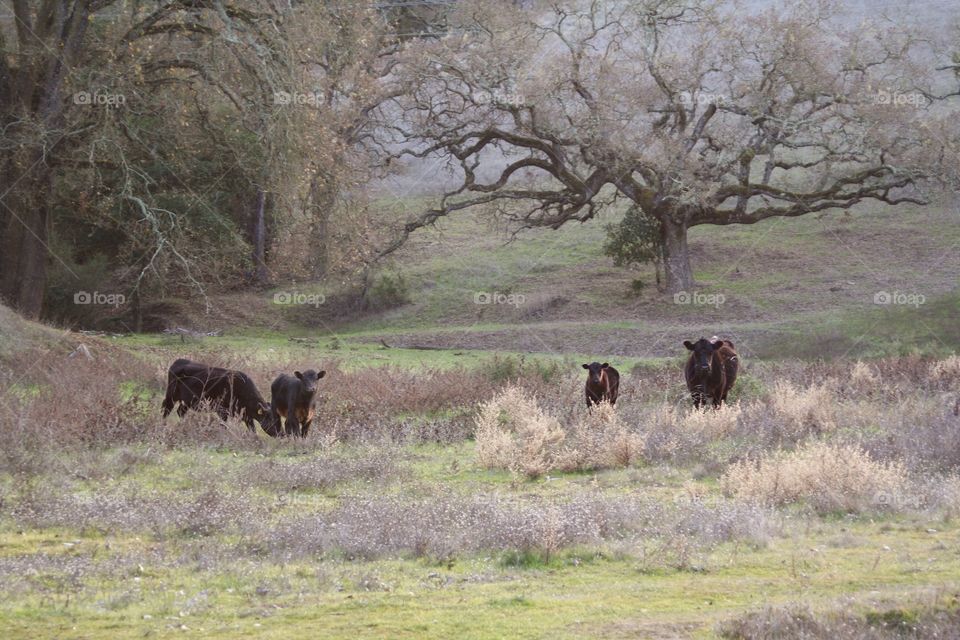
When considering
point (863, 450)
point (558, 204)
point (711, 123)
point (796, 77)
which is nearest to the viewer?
point (863, 450)

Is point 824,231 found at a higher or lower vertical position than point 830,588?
higher

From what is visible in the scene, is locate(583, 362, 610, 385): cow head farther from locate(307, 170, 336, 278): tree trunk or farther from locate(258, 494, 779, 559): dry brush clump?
locate(307, 170, 336, 278): tree trunk

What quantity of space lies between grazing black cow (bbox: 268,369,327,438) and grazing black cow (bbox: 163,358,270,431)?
435 millimetres

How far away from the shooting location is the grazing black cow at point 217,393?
1528 cm

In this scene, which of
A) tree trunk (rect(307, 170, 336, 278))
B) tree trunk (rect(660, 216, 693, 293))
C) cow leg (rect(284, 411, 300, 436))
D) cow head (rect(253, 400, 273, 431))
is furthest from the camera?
tree trunk (rect(660, 216, 693, 293))

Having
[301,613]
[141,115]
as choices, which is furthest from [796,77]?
[301,613]

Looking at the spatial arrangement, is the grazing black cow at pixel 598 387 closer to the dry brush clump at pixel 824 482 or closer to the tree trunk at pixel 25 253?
the dry brush clump at pixel 824 482

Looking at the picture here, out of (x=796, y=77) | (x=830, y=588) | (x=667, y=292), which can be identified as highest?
(x=796, y=77)

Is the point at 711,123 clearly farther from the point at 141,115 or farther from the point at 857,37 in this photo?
the point at 141,115

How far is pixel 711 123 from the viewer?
37094 millimetres

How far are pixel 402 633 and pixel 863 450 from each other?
748cm

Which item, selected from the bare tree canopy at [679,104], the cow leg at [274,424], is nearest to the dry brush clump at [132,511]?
the cow leg at [274,424]

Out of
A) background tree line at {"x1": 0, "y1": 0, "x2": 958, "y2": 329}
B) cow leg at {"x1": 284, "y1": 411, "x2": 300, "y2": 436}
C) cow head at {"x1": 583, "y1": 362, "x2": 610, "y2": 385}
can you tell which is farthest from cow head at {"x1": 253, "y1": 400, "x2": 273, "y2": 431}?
background tree line at {"x1": 0, "y1": 0, "x2": 958, "y2": 329}

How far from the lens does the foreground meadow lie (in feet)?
21.1
